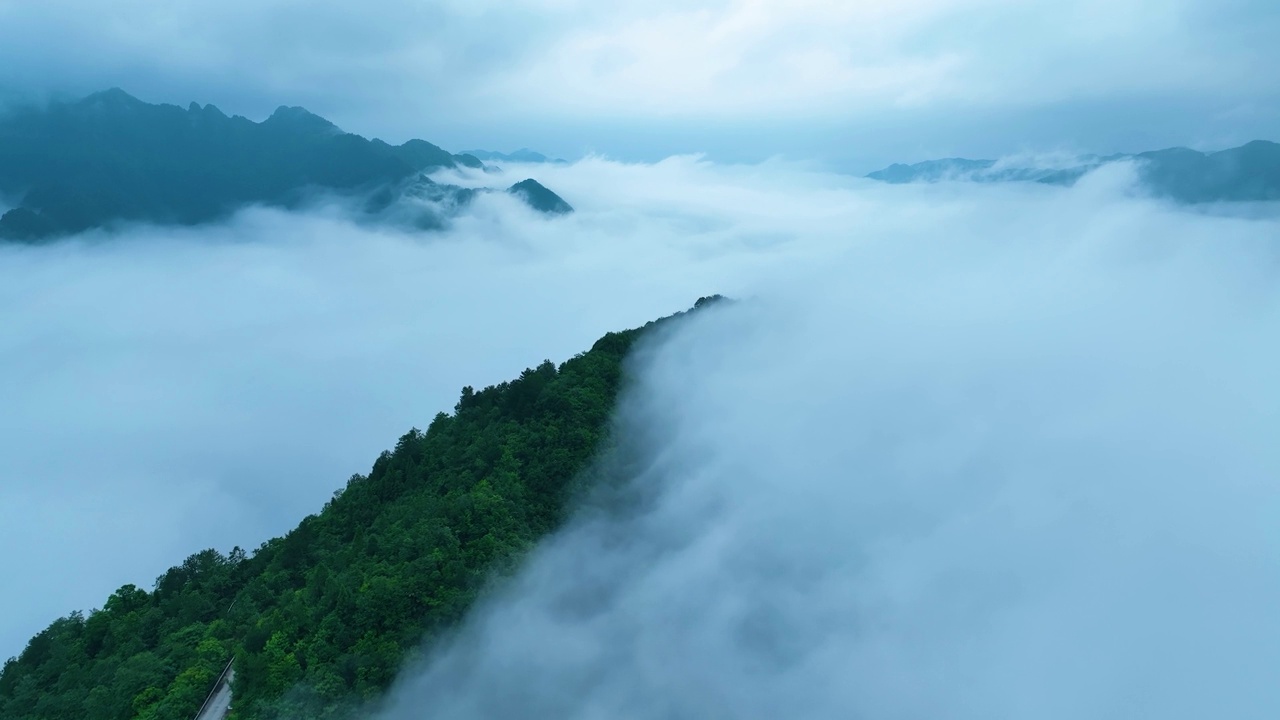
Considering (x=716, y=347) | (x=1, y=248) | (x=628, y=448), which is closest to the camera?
(x=628, y=448)

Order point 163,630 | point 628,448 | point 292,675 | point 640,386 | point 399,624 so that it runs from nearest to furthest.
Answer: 1. point 292,675
2. point 399,624
3. point 163,630
4. point 628,448
5. point 640,386

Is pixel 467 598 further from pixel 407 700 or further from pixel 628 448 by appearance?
pixel 628 448

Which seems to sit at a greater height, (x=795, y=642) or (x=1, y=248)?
(x=1, y=248)

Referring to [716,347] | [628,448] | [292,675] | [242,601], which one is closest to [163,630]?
[242,601]

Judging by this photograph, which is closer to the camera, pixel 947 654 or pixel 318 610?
pixel 318 610

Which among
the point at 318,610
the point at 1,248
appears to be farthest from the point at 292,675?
the point at 1,248

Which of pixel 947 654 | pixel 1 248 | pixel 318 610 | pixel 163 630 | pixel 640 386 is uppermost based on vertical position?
pixel 1 248

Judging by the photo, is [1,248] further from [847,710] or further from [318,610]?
[847,710]
